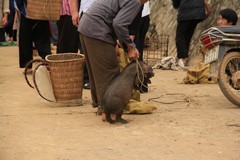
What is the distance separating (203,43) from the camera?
706 centimetres

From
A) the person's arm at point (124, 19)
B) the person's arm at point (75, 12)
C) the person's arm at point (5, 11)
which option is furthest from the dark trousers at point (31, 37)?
the person's arm at point (124, 19)

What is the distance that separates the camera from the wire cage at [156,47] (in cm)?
1175

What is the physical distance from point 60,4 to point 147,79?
2924 millimetres

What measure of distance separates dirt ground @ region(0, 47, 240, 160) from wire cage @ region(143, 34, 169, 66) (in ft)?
12.8

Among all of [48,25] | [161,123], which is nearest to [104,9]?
[161,123]

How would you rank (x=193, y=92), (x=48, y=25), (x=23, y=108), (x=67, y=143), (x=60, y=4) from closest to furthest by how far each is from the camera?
1. (x=67, y=143)
2. (x=23, y=108)
3. (x=193, y=92)
4. (x=60, y=4)
5. (x=48, y=25)

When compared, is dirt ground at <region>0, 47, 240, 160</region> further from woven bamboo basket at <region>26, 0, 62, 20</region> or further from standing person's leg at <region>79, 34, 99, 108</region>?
woven bamboo basket at <region>26, 0, 62, 20</region>

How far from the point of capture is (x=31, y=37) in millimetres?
9305

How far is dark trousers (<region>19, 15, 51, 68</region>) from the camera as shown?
921 centimetres

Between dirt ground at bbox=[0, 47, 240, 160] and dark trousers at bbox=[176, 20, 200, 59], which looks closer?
dirt ground at bbox=[0, 47, 240, 160]

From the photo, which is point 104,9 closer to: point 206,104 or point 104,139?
point 104,139

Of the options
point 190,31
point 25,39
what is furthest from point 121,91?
point 190,31

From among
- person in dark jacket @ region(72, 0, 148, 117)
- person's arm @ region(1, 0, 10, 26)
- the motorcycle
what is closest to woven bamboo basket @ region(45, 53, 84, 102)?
person in dark jacket @ region(72, 0, 148, 117)

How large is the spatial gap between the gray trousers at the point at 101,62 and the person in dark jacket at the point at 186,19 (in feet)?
14.7
